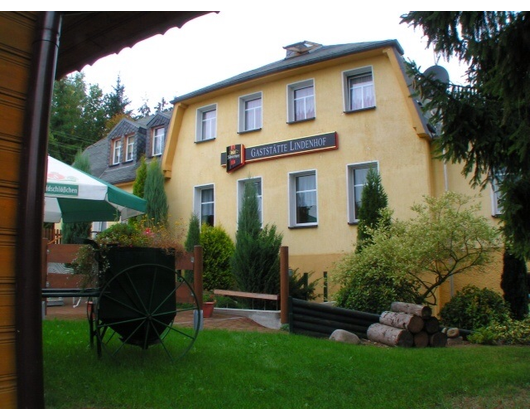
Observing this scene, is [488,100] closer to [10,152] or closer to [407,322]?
[407,322]

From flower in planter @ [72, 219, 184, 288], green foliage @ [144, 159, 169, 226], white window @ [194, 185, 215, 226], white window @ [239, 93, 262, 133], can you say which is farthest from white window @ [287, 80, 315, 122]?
flower in planter @ [72, 219, 184, 288]

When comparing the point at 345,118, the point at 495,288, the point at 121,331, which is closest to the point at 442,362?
the point at 121,331

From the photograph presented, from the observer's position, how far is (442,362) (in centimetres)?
688

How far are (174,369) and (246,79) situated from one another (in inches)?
517

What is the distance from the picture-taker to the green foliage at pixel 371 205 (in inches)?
521

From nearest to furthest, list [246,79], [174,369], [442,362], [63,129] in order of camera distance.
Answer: [174,369] → [442,362] → [246,79] → [63,129]

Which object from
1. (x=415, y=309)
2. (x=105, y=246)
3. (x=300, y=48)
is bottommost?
(x=415, y=309)

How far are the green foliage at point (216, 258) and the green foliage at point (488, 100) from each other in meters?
9.83

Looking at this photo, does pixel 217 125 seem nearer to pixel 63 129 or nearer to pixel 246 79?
pixel 246 79

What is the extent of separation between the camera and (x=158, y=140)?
2152 centimetres

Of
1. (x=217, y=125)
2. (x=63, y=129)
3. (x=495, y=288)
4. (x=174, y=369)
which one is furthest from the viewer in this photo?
(x=63, y=129)

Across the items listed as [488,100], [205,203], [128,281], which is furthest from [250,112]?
[128,281]

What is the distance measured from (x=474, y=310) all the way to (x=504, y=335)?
1144mm
